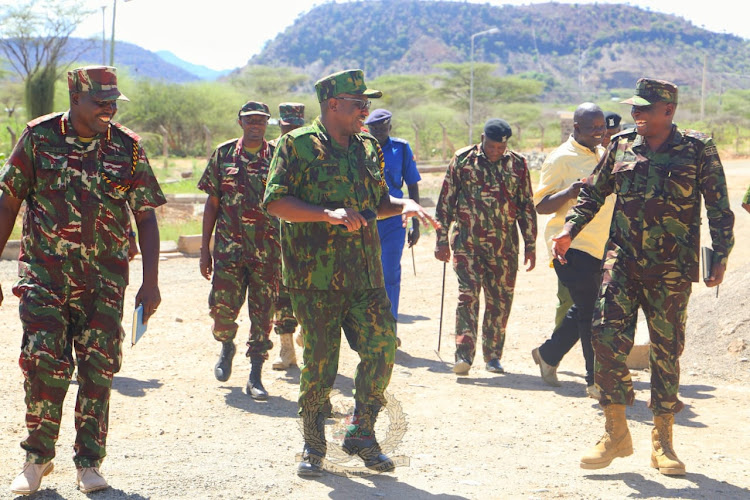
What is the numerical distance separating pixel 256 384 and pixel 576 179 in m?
2.60

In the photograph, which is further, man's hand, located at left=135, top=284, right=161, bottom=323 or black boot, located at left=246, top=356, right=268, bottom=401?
black boot, located at left=246, top=356, right=268, bottom=401

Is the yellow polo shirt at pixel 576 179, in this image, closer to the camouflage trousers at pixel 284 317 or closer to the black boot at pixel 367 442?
Result: the camouflage trousers at pixel 284 317

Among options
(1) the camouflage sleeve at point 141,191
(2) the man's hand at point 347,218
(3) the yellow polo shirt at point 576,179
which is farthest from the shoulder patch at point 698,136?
(1) the camouflage sleeve at point 141,191

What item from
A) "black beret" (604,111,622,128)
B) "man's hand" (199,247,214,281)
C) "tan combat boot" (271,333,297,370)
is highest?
"black beret" (604,111,622,128)

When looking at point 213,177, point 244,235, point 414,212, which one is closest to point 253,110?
point 213,177

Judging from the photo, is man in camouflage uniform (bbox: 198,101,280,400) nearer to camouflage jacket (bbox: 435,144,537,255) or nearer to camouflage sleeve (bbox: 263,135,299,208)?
camouflage jacket (bbox: 435,144,537,255)

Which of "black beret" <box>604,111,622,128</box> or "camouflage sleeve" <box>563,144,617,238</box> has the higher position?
"black beret" <box>604,111,622,128</box>

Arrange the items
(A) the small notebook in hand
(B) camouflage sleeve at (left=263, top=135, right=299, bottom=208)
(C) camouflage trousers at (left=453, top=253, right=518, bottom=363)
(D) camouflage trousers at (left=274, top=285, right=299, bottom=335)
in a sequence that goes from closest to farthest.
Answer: (A) the small notebook in hand → (B) camouflage sleeve at (left=263, top=135, right=299, bottom=208) → (D) camouflage trousers at (left=274, top=285, right=299, bottom=335) → (C) camouflage trousers at (left=453, top=253, right=518, bottom=363)

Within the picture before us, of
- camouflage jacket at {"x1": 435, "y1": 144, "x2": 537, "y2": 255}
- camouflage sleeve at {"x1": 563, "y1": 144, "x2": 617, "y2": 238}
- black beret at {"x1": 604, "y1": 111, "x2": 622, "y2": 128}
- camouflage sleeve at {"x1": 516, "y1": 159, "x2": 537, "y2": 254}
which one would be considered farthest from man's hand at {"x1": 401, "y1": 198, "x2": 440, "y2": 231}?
black beret at {"x1": 604, "y1": 111, "x2": 622, "y2": 128}

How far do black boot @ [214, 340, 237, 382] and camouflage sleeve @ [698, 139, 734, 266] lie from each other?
3444 mm

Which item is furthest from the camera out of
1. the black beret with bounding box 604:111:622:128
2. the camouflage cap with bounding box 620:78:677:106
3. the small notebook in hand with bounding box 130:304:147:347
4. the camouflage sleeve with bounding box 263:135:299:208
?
the black beret with bounding box 604:111:622:128

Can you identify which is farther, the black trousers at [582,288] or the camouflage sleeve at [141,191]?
the black trousers at [582,288]

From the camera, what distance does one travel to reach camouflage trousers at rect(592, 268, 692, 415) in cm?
495

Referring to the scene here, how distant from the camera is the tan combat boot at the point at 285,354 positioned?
7.61 m
